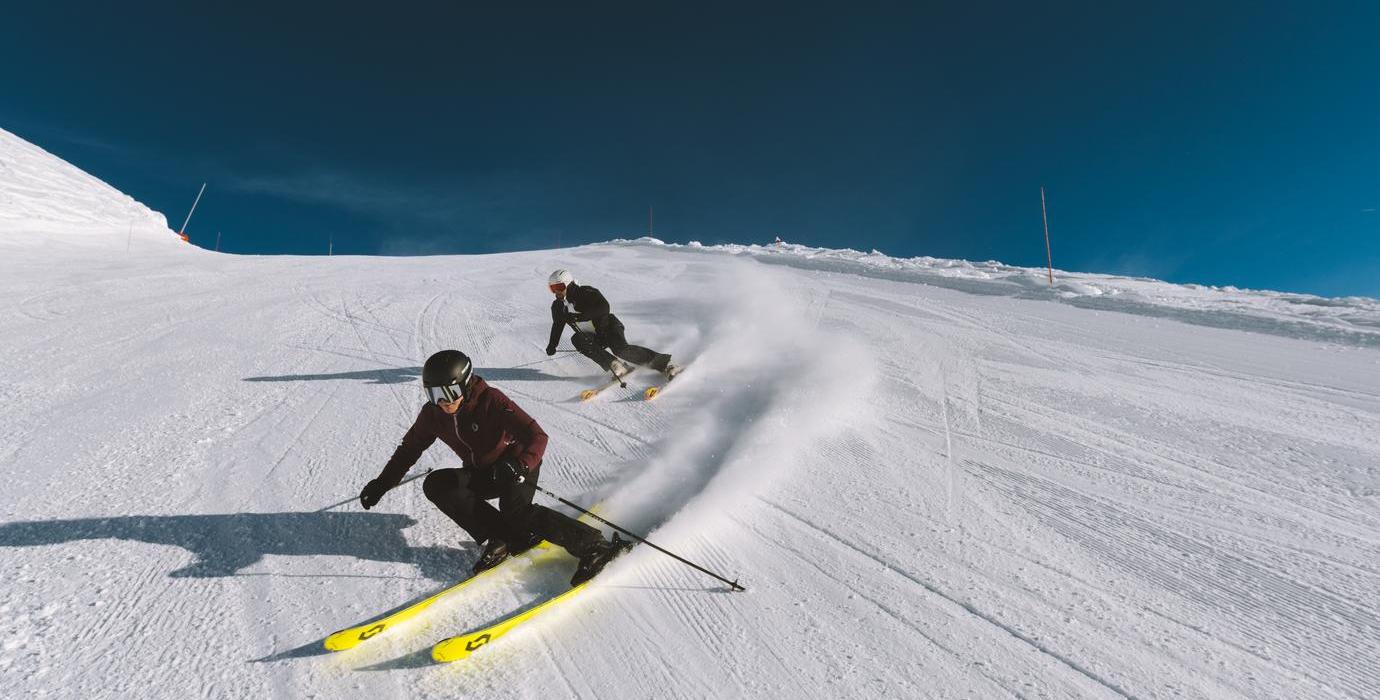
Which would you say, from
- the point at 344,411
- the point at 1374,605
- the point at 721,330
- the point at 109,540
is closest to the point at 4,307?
the point at 344,411

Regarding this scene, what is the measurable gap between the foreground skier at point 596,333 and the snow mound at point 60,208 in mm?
19489

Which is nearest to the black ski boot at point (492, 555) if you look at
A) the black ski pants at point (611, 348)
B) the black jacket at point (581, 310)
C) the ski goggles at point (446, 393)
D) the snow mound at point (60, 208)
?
the ski goggles at point (446, 393)

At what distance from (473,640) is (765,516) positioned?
1970mm

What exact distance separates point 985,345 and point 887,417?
11.0ft

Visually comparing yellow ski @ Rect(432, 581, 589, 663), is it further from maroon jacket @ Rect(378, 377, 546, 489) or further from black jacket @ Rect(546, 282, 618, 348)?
black jacket @ Rect(546, 282, 618, 348)

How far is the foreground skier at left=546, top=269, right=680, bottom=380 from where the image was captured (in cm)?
711

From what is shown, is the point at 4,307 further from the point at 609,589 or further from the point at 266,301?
the point at 609,589

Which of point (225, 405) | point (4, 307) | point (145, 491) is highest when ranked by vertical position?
point (4, 307)

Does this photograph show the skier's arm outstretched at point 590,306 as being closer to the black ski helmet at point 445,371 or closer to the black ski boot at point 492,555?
the black ski helmet at point 445,371

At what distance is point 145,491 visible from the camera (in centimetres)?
421

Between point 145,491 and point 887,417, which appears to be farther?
point 887,417

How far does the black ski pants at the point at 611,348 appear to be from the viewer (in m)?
7.11

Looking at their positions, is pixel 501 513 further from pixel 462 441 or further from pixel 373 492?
pixel 373 492

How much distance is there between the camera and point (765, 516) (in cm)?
396
